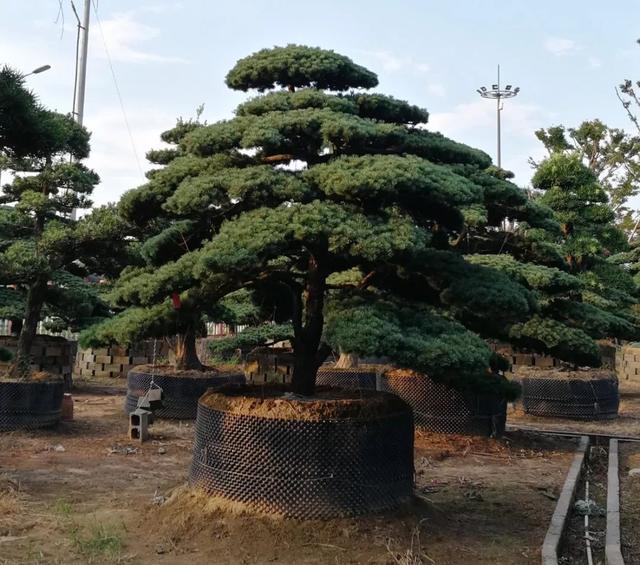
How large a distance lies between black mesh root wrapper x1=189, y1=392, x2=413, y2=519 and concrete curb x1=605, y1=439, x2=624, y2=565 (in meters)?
1.50

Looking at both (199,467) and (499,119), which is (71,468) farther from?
(499,119)

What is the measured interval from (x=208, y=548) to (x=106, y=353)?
44.1 feet

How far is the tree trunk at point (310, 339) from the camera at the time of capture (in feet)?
18.4

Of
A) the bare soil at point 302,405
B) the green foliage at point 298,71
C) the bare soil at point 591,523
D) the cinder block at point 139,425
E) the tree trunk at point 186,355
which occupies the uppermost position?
the green foliage at point 298,71

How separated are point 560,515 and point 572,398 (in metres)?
6.80

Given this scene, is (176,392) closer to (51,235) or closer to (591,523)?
(51,235)

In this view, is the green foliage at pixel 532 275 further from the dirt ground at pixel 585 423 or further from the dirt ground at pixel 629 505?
the dirt ground at pixel 585 423

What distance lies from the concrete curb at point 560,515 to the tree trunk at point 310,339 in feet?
7.11

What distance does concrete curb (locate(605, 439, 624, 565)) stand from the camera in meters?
4.42

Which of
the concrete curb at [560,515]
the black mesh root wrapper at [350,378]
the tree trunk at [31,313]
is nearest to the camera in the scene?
the concrete curb at [560,515]

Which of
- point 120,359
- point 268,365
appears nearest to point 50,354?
point 120,359

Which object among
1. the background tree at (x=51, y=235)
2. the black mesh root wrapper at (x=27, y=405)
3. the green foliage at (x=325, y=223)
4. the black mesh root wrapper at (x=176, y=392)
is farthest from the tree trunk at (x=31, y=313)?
the green foliage at (x=325, y=223)

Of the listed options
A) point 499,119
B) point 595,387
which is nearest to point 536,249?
point 595,387

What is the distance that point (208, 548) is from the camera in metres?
4.49
